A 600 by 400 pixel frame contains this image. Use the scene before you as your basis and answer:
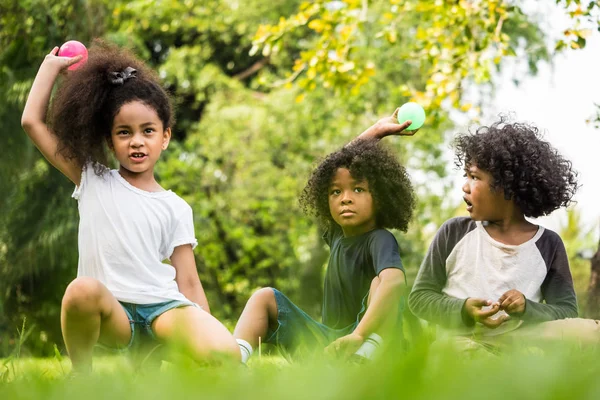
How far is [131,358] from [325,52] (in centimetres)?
377

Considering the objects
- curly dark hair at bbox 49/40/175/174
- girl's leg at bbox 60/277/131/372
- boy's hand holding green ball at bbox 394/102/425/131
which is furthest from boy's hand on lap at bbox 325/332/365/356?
curly dark hair at bbox 49/40/175/174

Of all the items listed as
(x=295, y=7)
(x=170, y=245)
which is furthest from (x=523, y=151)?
(x=295, y=7)

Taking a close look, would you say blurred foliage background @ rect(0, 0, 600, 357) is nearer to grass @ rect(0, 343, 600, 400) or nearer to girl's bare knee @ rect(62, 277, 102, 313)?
girl's bare knee @ rect(62, 277, 102, 313)

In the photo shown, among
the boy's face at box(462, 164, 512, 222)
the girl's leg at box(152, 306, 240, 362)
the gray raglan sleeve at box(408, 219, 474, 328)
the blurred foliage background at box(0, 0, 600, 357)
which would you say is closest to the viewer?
the girl's leg at box(152, 306, 240, 362)

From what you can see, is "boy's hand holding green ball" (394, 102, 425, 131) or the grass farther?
"boy's hand holding green ball" (394, 102, 425, 131)

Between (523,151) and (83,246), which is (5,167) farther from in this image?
(523,151)

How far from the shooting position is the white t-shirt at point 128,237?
2.99 meters

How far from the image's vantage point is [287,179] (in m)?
13.4

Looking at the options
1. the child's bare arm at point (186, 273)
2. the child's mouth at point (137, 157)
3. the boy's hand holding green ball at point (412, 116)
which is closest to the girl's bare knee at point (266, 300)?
the child's bare arm at point (186, 273)

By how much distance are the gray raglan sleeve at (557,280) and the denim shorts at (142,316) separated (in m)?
1.53

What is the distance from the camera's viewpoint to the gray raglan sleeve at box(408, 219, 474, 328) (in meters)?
3.29

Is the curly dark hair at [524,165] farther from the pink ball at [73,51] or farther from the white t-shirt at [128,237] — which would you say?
the pink ball at [73,51]

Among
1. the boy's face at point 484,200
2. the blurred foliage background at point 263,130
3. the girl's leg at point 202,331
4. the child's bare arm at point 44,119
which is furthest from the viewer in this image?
the blurred foliage background at point 263,130

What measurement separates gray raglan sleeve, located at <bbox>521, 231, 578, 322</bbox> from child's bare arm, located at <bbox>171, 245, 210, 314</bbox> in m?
1.42
